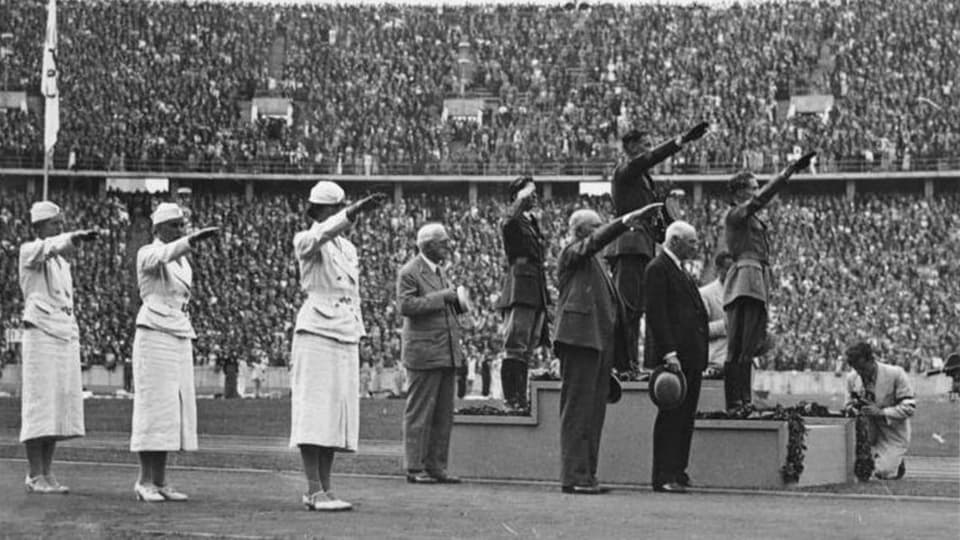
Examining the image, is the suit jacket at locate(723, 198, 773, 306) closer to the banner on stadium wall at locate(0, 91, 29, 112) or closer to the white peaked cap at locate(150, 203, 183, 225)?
the white peaked cap at locate(150, 203, 183, 225)

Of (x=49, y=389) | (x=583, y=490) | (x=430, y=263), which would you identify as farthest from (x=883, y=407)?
(x=49, y=389)

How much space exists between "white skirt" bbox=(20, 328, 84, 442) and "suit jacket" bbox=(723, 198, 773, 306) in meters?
5.89

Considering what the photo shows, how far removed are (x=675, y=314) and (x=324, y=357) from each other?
339 centimetres

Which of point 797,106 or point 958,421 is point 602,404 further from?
point 797,106

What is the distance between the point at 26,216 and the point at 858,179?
2792 cm

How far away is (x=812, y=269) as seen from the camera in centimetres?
5497

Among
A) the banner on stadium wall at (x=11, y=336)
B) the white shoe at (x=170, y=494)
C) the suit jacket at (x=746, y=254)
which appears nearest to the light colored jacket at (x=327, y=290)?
the white shoe at (x=170, y=494)

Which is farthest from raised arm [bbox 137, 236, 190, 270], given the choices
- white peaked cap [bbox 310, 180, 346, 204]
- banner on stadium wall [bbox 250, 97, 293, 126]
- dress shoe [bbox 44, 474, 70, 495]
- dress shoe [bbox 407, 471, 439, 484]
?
banner on stadium wall [bbox 250, 97, 293, 126]

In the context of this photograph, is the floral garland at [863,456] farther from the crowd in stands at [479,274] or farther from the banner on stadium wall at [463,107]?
the banner on stadium wall at [463,107]

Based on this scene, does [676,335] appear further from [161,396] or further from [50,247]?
[50,247]

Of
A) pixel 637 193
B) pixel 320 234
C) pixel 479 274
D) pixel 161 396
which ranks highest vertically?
pixel 479 274

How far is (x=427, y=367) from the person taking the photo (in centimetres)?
1653

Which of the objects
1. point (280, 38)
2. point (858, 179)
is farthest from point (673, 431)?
point (280, 38)

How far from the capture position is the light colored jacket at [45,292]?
1545 centimetres
